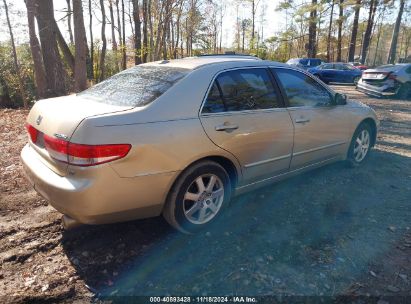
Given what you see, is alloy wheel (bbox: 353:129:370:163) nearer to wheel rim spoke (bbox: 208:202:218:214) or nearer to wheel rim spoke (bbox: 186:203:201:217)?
wheel rim spoke (bbox: 208:202:218:214)

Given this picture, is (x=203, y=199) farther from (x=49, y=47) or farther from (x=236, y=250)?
(x=49, y=47)

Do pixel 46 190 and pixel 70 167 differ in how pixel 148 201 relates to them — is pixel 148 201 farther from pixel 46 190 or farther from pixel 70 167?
pixel 46 190

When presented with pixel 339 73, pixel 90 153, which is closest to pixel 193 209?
pixel 90 153

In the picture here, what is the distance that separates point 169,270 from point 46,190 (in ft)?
4.05

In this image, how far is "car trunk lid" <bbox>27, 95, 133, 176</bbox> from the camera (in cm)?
268

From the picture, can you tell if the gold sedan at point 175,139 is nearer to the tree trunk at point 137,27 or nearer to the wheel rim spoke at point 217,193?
the wheel rim spoke at point 217,193

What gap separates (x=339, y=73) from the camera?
20.4m

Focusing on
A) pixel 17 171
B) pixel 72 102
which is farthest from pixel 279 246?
pixel 17 171

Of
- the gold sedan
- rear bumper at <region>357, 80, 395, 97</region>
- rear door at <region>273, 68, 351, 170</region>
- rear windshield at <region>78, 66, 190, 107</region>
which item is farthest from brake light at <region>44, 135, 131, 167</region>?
rear bumper at <region>357, 80, 395, 97</region>

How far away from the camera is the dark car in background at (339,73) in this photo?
66.9 feet

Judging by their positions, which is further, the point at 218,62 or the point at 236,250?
the point at 218,62

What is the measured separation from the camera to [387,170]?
5074 millimetres

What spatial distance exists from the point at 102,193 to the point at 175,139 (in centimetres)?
74

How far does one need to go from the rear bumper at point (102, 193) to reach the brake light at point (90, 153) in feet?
0.20
